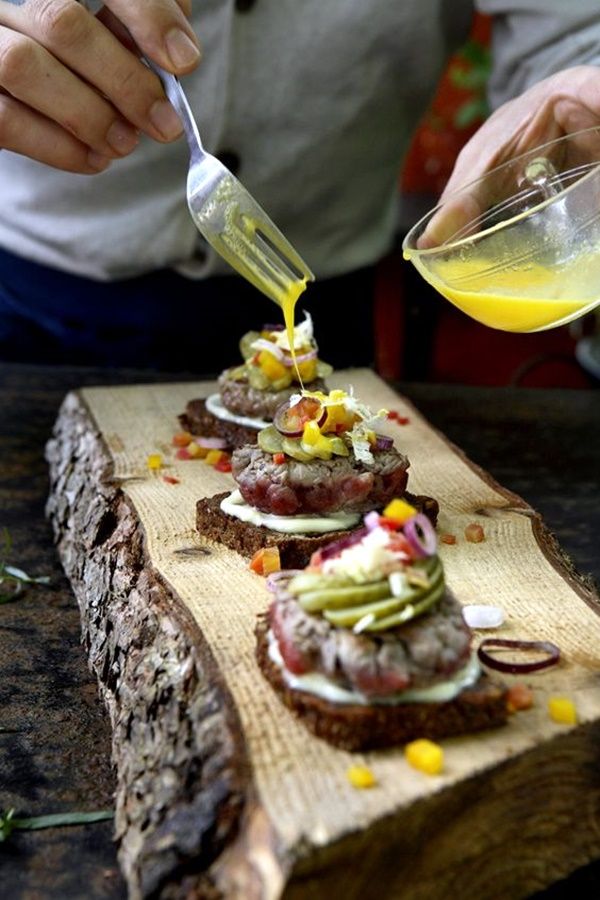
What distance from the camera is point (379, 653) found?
181 cm

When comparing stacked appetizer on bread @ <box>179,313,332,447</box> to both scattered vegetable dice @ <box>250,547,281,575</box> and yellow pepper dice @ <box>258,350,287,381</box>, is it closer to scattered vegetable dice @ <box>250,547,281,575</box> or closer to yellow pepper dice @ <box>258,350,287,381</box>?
yellow pepper dice @ <box>258,350,287,381</box>

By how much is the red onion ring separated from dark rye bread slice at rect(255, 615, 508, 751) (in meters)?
0.16

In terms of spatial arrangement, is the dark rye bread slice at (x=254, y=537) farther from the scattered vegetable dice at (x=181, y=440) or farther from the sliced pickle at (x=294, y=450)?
the scattered vegetable dice at (x=181, y=440)

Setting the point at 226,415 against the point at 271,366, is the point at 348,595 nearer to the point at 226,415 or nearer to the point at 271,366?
the point at 271,366

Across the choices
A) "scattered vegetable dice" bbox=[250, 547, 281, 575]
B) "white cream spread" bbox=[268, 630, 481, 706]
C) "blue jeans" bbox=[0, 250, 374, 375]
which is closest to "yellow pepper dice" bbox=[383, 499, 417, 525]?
"white cream spread" bbox=[268, 630, 481, 706]

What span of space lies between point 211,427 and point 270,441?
2.58 feet

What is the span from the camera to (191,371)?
4414 millimetres

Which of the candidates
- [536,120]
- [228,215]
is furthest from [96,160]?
[536,120]

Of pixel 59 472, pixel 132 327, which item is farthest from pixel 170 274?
pixel 59 472

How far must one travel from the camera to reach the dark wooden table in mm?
1951

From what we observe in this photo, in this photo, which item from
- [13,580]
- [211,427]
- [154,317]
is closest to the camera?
[13,580]

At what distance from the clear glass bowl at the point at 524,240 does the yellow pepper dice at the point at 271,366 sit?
55 centimetres

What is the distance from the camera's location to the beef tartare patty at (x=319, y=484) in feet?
8.43

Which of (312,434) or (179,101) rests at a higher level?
(179,101)
